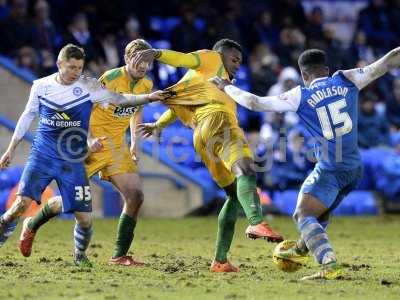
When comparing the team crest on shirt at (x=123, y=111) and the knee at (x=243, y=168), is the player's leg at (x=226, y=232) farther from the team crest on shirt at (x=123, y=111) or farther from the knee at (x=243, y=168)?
the team crest on shirt at (x=123, y=111)

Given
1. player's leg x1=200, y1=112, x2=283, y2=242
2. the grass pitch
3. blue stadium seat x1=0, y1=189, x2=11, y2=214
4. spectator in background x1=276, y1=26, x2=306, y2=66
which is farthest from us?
spectator in background x1=276, y1=26, x2=306, y2=66

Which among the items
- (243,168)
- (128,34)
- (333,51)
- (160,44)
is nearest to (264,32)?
(333,51)

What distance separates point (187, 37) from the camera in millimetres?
21281

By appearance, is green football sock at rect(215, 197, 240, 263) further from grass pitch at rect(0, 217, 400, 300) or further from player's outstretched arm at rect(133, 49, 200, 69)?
player's outstretched arm at rect(133, 49, 200, 69)

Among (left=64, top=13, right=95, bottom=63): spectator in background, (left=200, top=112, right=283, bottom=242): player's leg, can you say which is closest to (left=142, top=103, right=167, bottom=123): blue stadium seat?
(left=64, top=13, right=95, bottom=63): spectator in background

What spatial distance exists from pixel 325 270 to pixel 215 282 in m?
1.03

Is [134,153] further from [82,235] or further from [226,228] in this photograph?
[226,228]

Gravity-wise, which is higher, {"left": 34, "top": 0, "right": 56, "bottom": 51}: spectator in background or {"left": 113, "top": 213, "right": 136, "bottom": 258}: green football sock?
{"left": 34, "top": 0, "right": 56, "bottom": 51}: spectator in background

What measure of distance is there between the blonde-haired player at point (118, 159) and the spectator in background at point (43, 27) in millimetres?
8469

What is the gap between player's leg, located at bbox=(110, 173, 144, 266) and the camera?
11584mm

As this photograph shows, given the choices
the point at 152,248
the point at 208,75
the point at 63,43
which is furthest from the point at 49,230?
the point at 208,75

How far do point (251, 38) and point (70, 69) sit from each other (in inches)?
492

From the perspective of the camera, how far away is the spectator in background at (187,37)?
2120 cm

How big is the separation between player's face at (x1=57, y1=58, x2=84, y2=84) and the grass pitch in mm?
1906
